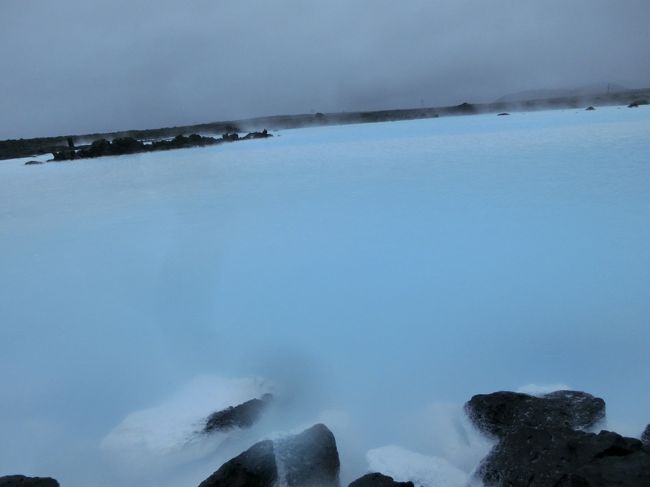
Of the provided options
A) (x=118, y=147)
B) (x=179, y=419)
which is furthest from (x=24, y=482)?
(x=118, y=147)

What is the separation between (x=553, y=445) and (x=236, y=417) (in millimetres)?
1611

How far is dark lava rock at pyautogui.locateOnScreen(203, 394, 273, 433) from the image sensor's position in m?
2.49

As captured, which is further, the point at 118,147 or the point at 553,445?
the point at 118,147

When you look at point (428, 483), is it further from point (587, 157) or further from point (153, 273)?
point (587, 157)

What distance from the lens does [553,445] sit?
1.83 metres

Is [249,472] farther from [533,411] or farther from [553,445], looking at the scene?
[533,411]

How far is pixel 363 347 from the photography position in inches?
133

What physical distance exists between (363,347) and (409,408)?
754 millimetres

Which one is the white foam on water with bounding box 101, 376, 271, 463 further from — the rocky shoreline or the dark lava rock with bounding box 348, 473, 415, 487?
the dark lava rock with bounding box 348, 473, 415, 487

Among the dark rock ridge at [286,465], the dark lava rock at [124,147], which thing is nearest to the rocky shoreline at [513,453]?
the dark rock ridge at [286,465]

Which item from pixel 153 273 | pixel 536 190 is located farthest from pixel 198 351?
pixel 536 190

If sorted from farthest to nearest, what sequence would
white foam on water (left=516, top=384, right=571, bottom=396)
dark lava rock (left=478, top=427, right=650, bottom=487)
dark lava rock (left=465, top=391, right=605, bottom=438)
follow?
white foam on water (left=516, top=384, right=571, bottom=396) → dark lava rock (left=465, top=391, right=605, bottom=438) → dark lava rock (left=478, top=427, right=650, bottom=487)

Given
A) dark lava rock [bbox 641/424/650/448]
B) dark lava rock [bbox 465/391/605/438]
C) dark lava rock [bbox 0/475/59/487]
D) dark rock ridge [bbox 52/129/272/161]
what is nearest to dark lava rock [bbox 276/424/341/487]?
dark lava rock [bbox 465/391/605/438]

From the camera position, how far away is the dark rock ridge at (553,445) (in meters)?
1.58
